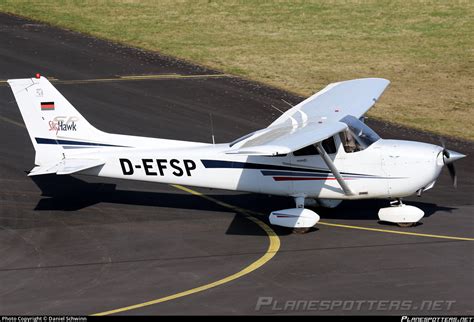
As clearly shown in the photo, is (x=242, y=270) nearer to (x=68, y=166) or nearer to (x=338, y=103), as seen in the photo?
(x=68, y=166)

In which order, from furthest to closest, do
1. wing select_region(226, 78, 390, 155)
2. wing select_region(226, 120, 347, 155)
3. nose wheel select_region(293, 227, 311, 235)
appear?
nose wheel select_region(293, 227, 311, 235)
wing select_region(226, 78, 390, 155)
wing select_region(226, 120, 347, 155)

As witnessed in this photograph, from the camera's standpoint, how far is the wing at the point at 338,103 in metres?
21.1

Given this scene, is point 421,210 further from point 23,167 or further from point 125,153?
point 23,167

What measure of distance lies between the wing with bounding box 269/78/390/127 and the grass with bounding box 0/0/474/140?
19.1 ft

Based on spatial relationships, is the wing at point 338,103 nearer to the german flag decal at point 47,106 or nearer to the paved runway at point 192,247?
the paved runway at point 192,247

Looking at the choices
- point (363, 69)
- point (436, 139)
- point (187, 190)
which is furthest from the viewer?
point (363, 69)

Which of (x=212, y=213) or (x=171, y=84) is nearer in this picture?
(x=212, y=213)

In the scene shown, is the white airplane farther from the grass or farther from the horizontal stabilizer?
the grass

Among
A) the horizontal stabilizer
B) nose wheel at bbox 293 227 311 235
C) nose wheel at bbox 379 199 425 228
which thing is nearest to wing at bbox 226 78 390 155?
nose wheel at bbox 293 227 311 235

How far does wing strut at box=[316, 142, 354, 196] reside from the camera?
19.8 metres

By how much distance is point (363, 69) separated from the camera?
3541 centimetres

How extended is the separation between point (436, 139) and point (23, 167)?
1188 cm

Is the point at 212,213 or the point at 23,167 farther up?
the point at 212,213

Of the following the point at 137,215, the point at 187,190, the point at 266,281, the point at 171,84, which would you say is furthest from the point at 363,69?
the point at 266,281
